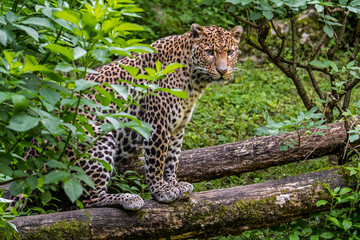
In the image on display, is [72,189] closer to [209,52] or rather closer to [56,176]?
[56,176]

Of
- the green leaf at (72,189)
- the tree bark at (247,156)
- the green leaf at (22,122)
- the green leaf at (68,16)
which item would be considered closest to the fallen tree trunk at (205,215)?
the tree bark at (247,156)

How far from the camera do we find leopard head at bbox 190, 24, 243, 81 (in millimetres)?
5219

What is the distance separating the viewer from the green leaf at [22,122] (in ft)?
6.94

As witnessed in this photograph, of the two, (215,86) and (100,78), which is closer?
(100,78)

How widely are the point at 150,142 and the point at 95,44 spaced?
2721 millimetres

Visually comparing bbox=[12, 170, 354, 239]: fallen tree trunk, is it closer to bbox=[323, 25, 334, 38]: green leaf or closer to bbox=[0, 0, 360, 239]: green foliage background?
bbox=[0, 0, 360, 239]: green foliage background

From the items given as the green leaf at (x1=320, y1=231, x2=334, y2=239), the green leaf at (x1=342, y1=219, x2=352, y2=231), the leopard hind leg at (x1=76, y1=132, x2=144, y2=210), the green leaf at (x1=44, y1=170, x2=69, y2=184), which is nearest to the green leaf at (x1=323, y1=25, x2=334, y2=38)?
the green leaf at (x1=342, y1=219, x2=352, y2=231)

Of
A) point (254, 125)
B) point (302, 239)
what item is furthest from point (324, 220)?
point (254, 125)

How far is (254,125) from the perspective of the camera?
26.9 feet

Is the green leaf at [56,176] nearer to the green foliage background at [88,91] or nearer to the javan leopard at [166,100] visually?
the green foliage background at [88,91]

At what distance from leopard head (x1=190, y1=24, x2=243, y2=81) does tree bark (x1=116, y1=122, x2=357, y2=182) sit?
1.17 metres

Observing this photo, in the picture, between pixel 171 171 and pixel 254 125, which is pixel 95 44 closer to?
pixel 171 171

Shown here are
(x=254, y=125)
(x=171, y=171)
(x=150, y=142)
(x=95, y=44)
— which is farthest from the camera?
(x=254, y=125)

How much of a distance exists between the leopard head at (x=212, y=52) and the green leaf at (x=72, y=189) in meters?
3.16
